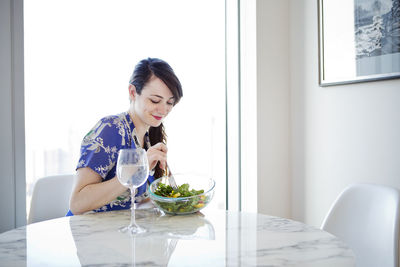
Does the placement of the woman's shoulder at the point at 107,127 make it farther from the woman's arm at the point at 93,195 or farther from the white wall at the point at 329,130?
the white wall at the point at 329,130

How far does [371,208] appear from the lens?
1407 mm

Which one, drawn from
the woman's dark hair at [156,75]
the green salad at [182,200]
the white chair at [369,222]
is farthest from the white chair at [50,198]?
the white chair at [369,222]

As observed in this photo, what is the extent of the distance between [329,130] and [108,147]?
5.14 ft

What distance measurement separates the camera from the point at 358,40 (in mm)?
2254

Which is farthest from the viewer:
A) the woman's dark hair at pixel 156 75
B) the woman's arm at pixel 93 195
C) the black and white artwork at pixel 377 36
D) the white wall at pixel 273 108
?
the white wall at pixel 273 108

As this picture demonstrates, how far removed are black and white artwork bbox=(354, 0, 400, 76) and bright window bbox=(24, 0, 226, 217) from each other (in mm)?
1041

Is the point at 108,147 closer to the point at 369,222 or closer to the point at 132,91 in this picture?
the point at 132,91

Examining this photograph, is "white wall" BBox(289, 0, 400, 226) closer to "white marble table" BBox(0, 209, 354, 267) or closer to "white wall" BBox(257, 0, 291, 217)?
"white wall" BBox(257, 0, 291, 217)

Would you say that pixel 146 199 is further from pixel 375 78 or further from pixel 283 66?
pixel 283 66

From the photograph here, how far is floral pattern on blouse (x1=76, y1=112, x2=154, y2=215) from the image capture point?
1440mm

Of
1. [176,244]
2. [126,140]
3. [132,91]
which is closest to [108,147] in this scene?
[126,140]

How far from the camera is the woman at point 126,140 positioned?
1360 mm

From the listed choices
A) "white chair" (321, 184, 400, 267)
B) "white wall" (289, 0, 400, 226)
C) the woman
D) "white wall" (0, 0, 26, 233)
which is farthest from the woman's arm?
"white wall" (289, 0, 400, 226)

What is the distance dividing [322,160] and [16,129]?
1901 millimetres
